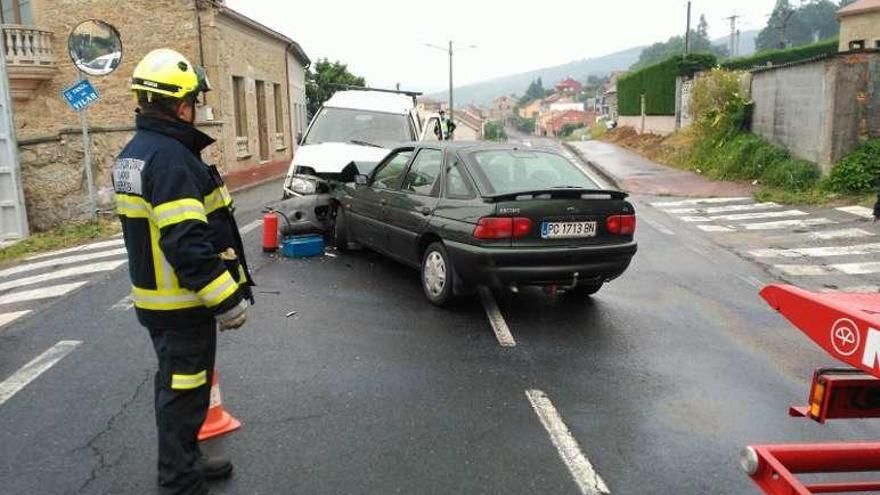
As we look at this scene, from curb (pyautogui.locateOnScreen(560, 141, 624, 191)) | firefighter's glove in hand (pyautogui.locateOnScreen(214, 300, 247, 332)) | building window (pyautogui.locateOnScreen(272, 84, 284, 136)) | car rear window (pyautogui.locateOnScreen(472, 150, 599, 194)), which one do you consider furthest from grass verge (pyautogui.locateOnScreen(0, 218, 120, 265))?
building window (pyautogui.locateOnScreen(272, 84, 284, 136))

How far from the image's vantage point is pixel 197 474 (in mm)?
3369

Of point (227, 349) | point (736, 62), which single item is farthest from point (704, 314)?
point (736, 62)

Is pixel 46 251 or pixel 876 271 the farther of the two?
pixel 46 251

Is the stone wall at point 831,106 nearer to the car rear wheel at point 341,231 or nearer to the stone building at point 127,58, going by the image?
the car rear wheel at point 341,231

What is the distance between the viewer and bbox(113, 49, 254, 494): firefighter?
3.09 meters

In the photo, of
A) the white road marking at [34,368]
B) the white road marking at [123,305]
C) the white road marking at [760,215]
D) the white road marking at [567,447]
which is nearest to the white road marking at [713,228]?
the white road marking at [760,215]

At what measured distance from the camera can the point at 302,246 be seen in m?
8.96

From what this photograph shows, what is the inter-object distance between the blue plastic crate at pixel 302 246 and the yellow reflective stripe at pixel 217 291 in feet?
19.0

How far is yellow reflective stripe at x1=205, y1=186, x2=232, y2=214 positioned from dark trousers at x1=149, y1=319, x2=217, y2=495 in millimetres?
542

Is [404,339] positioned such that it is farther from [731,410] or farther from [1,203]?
[1,203]

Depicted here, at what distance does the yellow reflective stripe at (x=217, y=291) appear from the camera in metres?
3.14

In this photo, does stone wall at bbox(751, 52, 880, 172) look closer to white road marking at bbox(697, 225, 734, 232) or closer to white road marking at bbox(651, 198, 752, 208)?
white road marking at bbox(651, 198, 752, 208)

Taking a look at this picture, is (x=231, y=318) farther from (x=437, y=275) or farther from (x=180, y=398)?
(x=437, y=275)

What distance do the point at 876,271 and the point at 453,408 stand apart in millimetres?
6624
